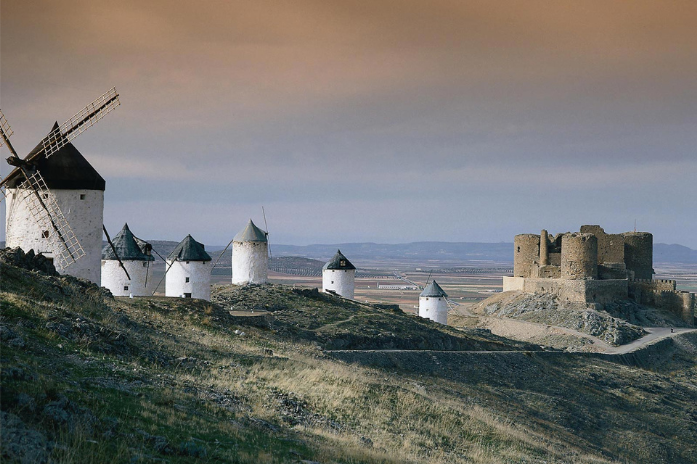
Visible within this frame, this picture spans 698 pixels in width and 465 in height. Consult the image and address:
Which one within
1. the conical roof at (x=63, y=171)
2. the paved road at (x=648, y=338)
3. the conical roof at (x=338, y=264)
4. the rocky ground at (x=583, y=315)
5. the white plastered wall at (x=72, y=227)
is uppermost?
the conical roof at (x=63, y=171)

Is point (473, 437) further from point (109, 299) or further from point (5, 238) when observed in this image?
point (5, 238)

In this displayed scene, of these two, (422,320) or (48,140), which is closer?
(48,140)

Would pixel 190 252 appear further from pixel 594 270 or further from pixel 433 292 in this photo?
pixel 594 270

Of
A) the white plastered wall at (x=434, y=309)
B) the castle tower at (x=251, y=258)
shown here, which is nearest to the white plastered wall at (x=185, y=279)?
the castle tower at (x=251, y=258)

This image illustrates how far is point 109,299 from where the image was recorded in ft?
70.2

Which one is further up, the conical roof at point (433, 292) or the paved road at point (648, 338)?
the conical roof at point (433, 292)

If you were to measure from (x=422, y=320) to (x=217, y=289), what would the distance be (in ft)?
41.1

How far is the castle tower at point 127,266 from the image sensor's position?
2883cm

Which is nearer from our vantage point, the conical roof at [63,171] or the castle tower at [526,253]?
the conical roof at [63,171]

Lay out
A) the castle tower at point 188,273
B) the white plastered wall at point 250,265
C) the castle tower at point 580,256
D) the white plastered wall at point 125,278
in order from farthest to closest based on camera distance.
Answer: the castle tower at point 580,256, the white plastered wall at point 250,265, the castle tower at point 188,273, the white plastered wall at point 125,278

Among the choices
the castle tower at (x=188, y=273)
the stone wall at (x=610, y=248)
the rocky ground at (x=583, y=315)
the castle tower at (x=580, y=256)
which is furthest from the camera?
the stone wall at (x=610, y=248)

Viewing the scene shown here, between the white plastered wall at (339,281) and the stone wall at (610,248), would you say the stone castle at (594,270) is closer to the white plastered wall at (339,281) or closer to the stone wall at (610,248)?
the stone wall at (610,248)

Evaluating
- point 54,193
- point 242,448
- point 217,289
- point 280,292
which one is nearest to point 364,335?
point 280,292

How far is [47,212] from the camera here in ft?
73.2
